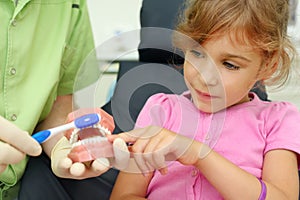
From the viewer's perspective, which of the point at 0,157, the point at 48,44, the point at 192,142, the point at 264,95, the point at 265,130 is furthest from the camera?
the point at 264,95

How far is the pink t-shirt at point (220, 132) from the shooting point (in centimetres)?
89

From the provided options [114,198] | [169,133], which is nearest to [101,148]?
[169,133]

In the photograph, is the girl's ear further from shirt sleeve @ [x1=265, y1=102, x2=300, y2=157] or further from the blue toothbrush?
the blue toothbrush

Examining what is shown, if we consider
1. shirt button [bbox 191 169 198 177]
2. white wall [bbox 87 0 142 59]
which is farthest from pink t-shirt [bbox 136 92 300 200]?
white wall [bbox 87 0 142 59]

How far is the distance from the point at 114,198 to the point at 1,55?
1.17 feet

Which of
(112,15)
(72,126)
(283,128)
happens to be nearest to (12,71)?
(72,126)

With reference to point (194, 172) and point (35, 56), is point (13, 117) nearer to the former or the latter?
point (35, 56)

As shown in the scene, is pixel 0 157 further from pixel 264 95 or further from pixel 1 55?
pixel 264 95

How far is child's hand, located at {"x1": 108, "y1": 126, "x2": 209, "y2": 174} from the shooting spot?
0.75 m

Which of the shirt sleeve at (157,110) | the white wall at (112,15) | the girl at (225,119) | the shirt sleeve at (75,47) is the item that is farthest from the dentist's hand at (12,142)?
the white wall at (112,15)

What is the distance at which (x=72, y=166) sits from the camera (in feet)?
2.45

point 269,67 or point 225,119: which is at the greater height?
point 269,67

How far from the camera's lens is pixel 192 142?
812 mm

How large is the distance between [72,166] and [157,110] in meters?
0.27
